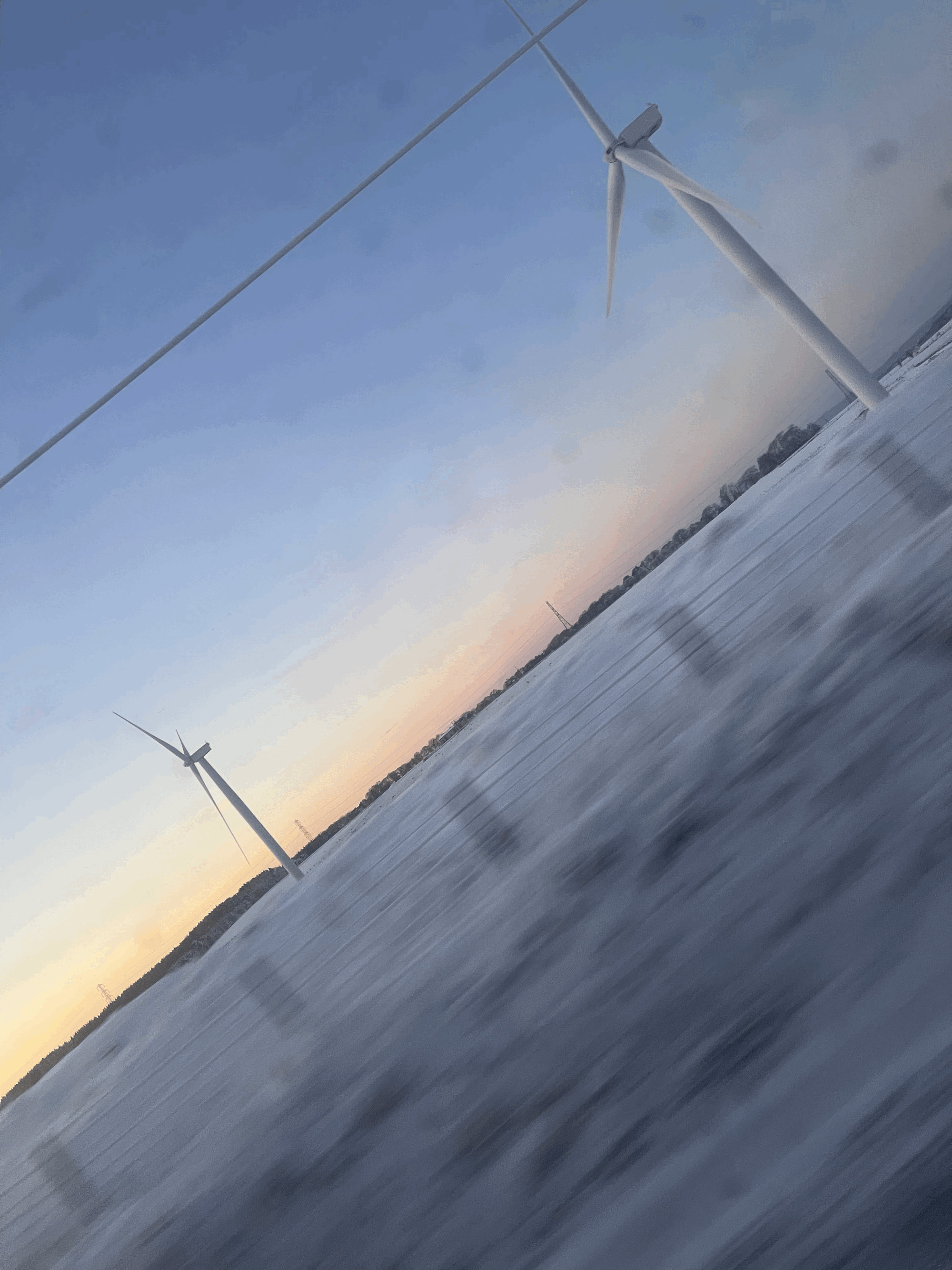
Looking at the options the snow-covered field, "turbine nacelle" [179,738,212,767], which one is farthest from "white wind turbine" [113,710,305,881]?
the snow-covered field

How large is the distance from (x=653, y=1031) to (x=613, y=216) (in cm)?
5125

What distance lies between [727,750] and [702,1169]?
854cm

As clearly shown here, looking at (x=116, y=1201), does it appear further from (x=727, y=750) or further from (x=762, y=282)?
(x=762, y=282)

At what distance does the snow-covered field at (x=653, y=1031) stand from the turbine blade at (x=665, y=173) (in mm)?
30616

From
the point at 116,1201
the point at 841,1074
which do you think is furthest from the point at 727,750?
the point at 116,1201

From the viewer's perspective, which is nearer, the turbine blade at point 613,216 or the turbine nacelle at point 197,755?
the turbine blade at point 613,216

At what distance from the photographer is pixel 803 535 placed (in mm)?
33156

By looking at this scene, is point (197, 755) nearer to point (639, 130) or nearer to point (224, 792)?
point (224, 792)

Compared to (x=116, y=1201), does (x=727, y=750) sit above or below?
below

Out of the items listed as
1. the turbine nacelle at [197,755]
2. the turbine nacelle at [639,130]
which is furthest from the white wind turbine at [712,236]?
the turbine nacelle at [197,755]

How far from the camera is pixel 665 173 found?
159 ft

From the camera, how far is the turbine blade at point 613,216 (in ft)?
157

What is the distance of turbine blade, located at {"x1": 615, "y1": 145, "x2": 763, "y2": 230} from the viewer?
4547 cm

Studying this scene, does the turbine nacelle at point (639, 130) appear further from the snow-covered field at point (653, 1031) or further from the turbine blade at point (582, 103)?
the snow-covered field at point (653, 1031)
